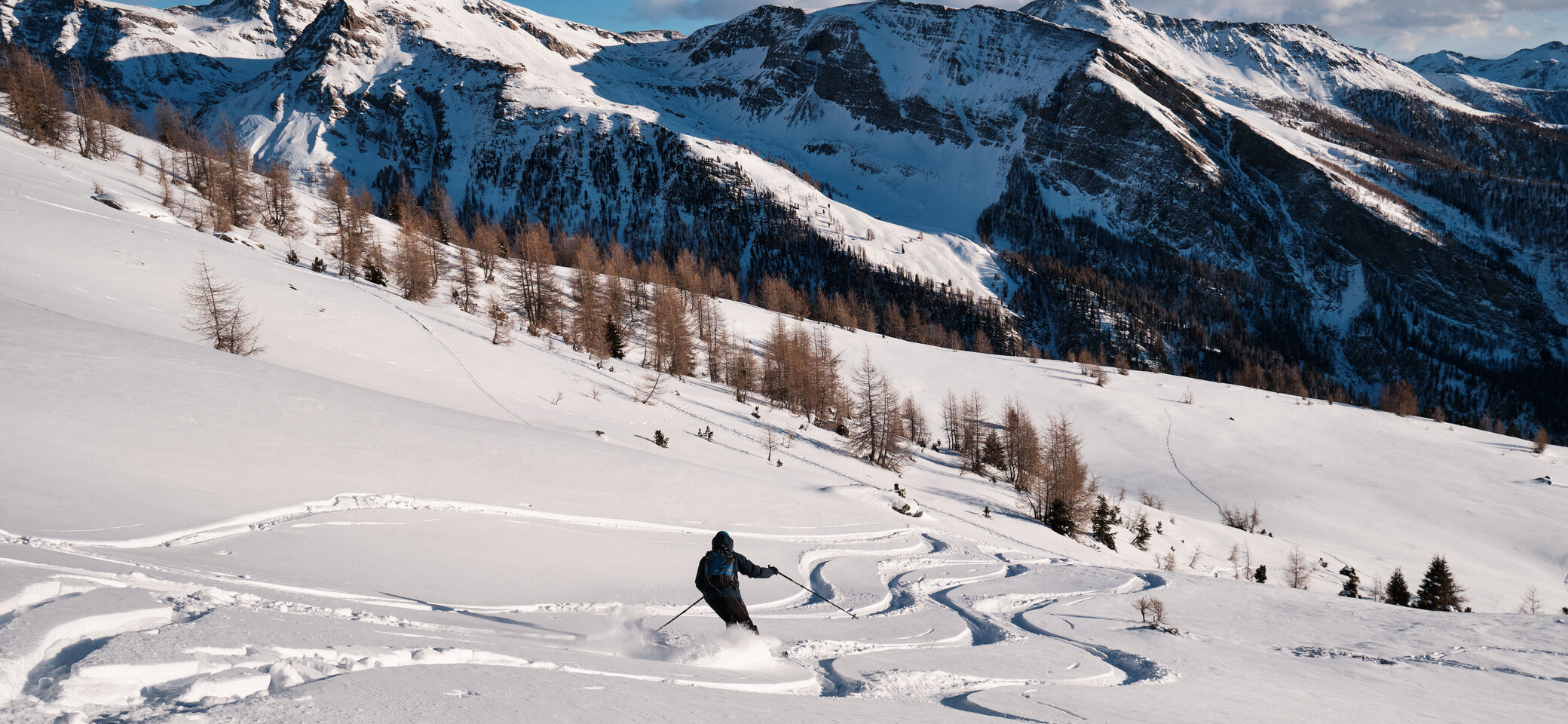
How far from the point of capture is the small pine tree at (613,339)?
202 feet

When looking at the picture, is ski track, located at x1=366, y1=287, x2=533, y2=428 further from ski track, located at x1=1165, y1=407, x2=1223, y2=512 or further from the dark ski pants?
ski track, located at x1=1165, y1=407, x2=1223, y2=512

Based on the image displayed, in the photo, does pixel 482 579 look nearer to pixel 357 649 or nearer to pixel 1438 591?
pixel 357 649

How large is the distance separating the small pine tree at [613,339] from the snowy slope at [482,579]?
1152 inches

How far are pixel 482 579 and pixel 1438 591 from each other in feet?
155

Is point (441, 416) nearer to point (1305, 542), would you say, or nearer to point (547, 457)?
point (547, 457)

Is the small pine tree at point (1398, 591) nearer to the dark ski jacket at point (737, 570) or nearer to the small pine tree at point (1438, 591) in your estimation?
the small pine tree at point (1438, 591)

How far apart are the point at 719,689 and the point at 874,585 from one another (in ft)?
28.5

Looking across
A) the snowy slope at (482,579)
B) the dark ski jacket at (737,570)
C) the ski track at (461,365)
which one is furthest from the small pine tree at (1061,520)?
the dark ski jacket at (737,570)

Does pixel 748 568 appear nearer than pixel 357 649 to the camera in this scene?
No

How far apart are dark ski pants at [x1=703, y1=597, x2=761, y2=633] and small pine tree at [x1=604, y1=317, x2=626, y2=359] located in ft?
176

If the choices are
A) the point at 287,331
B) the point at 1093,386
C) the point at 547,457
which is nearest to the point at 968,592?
the point at 547,457

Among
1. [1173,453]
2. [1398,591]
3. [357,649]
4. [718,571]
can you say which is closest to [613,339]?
[1173,453]

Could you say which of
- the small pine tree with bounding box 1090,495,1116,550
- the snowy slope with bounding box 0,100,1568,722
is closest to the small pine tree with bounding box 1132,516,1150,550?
the small pine tree with bounding box 1090,495,1116,550

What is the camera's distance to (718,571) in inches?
357
